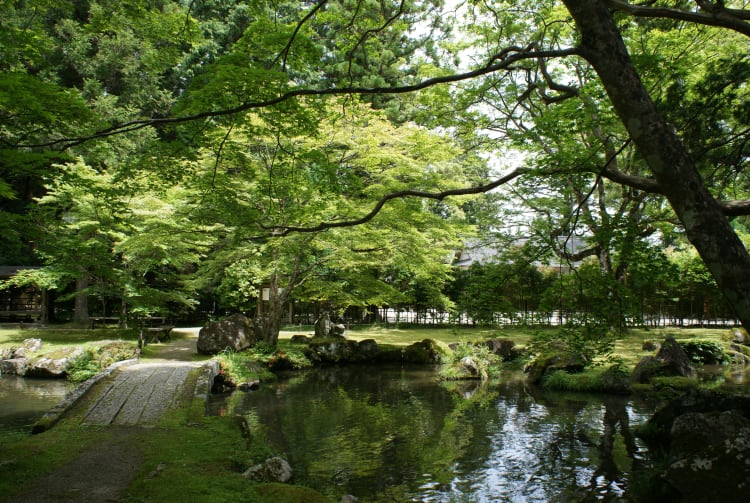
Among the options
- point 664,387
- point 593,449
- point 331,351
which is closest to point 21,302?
point 331,351

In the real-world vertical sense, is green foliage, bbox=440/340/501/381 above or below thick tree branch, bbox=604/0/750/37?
below

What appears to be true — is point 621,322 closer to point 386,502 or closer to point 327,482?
point 386,502

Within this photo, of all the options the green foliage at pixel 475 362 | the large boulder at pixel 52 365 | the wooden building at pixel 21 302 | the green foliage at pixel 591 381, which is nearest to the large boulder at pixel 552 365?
the green foliage at pixel 591 381

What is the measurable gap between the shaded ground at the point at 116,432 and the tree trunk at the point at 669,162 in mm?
4776

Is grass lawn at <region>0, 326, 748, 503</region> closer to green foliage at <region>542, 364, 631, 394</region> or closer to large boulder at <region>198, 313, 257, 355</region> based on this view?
large boulder at <region>198, 313, 257, 355</region>

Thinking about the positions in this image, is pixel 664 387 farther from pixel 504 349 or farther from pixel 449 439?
pixel 504 349

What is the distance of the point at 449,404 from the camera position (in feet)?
33.9

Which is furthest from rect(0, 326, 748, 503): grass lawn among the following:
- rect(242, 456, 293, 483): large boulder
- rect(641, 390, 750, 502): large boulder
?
rect(641, 390, 750, 502): large boulder

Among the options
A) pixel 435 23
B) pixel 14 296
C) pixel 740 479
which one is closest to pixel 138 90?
pixel 14 296

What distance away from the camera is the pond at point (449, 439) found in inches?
233

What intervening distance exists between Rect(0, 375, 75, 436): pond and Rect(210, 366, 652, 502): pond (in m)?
3.16

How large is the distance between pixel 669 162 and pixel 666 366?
10.7 metres

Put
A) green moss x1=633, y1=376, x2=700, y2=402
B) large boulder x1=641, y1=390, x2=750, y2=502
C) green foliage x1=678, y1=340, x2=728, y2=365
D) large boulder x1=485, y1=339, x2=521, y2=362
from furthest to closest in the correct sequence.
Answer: large boulder x1=485, y1=339, x2=521, y2=362 → green foliage x1=678, y1=340, x2=728, y2=365 → green moss x1=633, y1=376, x2=700, y2=402 → large boulder x1=641, y1=390, x2=750, y2=502

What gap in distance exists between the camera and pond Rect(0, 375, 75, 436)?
8156 millimetres
